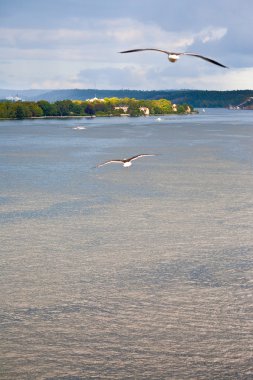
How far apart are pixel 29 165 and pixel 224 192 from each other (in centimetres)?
1197

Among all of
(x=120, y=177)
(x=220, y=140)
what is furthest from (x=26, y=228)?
(x=220, y=140)

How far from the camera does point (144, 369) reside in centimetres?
859

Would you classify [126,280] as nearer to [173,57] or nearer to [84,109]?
[173,57]

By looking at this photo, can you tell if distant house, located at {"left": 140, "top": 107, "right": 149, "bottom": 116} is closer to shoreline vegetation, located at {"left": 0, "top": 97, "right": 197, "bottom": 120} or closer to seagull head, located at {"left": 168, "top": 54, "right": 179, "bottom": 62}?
shoreline vegetation, located at {"left": 0, "top": 97, "right": 197, "bottom": 120}

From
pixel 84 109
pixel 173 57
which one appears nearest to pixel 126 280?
pixel 173 57

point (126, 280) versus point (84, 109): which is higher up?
point (84, 109)

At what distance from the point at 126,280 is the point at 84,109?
3860 inches

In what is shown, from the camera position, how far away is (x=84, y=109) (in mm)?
108562

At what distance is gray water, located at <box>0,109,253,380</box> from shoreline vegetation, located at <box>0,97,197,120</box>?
7359cm

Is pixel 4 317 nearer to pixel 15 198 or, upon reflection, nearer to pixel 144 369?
pixel 144 369

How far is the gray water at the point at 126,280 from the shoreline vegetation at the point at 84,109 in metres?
73.6

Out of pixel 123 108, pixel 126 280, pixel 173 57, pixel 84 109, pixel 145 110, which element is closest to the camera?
pixel 173 57

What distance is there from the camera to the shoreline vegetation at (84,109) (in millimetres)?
95125

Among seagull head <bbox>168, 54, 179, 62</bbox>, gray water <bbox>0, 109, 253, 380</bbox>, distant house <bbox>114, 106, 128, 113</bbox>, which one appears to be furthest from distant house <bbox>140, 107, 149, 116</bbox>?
seagull head <bbox>168, 54, 179, 62</bbox>
